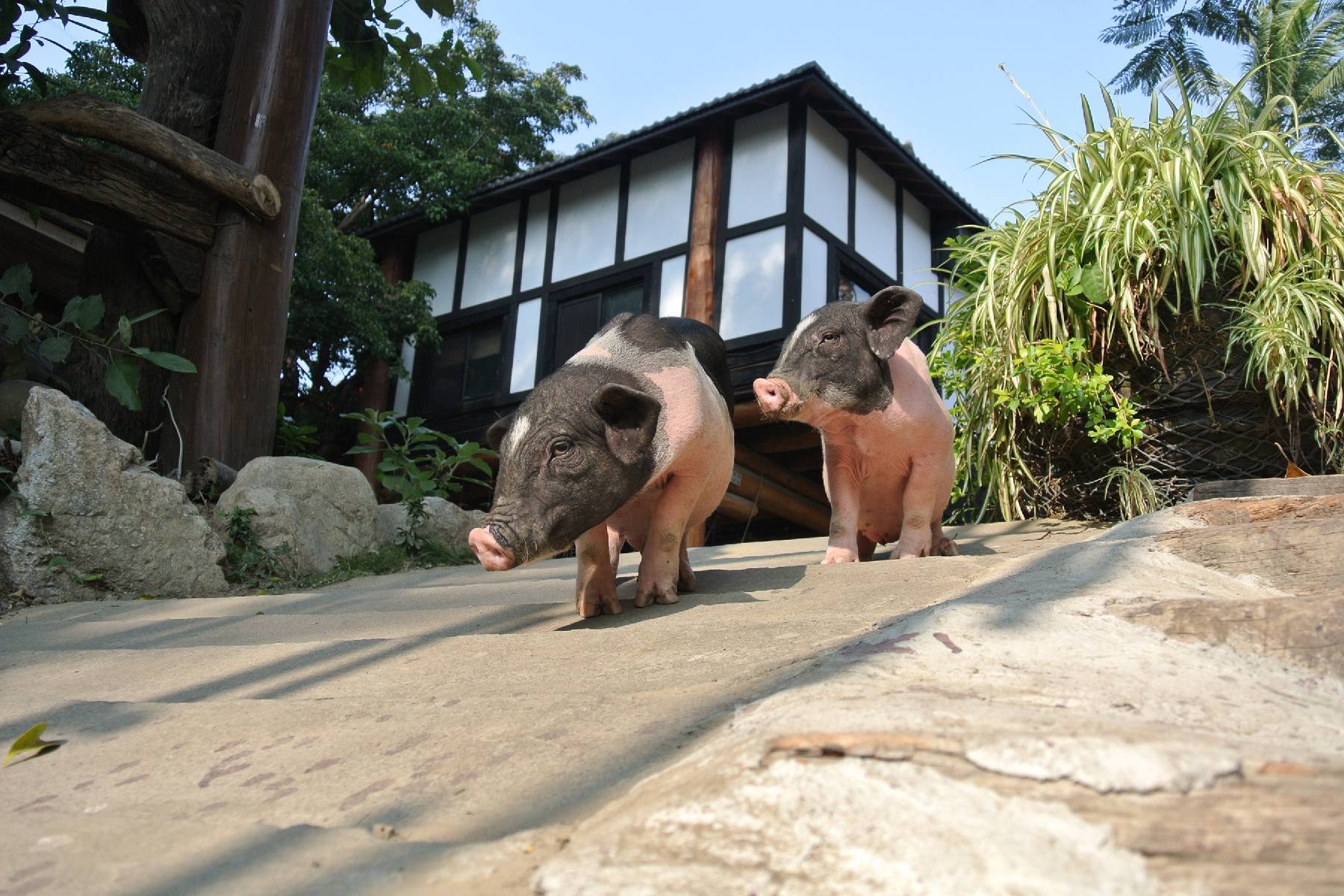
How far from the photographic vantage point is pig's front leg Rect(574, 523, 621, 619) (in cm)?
364

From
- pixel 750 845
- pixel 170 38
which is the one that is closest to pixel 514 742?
pixel 750 845

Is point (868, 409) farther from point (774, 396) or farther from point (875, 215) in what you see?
point (875, 215)

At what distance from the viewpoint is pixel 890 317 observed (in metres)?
4.48

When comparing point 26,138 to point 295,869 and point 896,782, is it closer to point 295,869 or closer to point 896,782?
point 295,869

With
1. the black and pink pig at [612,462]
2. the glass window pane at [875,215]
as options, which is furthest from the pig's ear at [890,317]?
the glass window pane at [875,215]

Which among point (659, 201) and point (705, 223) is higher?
point (659, 201)

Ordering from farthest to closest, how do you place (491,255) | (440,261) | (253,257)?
1. (440,261)
2. (491,255)
3. (253,257)

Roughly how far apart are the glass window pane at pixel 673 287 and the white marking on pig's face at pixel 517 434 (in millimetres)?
8719

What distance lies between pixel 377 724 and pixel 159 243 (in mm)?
5830

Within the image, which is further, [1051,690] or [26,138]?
[26,138]

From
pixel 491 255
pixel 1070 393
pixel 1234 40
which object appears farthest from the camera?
pixel 1234 40

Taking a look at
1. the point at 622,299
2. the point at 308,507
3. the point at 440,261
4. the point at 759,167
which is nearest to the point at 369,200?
the point at 440,261

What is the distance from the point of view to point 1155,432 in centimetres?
600

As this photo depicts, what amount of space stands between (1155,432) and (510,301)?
9309 millimetres
